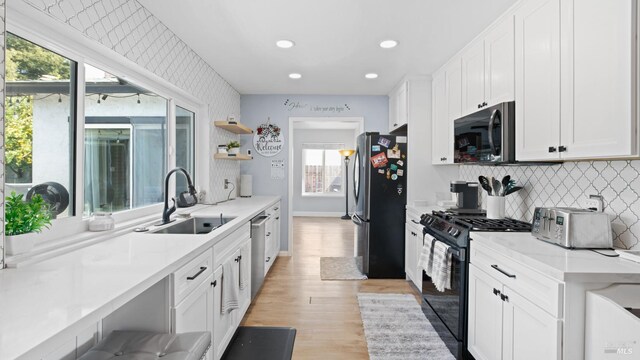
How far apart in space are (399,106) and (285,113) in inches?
65.7

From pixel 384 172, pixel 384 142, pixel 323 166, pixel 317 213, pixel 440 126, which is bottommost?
pixel 317 213

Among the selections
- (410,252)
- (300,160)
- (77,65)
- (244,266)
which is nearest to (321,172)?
(300,160)

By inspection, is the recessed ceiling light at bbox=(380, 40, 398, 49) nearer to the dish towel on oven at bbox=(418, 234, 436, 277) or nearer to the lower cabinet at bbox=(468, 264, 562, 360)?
the dish towel on oven at bbox=(418, 234, 436, 277)

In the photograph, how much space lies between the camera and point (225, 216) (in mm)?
2746

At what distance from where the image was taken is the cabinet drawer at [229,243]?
2021mm

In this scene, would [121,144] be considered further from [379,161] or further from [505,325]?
[505,325]

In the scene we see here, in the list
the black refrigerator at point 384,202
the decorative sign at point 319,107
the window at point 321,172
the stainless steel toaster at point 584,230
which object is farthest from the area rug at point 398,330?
the window at point 321,172

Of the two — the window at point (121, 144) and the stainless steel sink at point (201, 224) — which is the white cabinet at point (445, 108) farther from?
the window at point (121, 144)

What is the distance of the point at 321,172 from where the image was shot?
9.12 meters

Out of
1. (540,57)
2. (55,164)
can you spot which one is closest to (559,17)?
(540,57)

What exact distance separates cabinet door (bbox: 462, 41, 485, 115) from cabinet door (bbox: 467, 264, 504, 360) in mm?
1417

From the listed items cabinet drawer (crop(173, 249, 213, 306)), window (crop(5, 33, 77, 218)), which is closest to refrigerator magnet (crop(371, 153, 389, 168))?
cabinet drawer (crop(173, 249, 213, 306))

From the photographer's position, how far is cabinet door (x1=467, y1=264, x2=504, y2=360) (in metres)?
1.78

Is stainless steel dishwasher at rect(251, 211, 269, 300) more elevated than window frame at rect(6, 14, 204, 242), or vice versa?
window frame at rect(6, 14, 204, 242)
